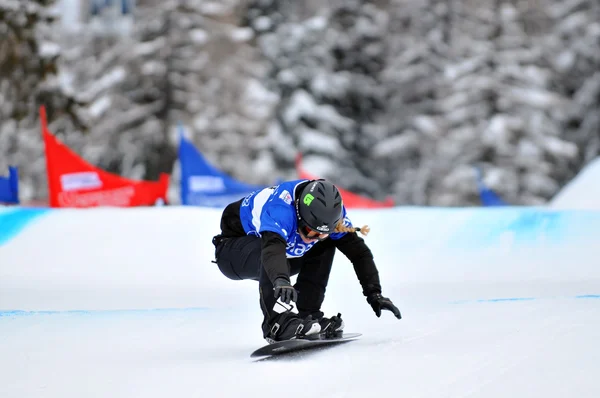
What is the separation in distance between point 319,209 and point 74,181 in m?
5.74

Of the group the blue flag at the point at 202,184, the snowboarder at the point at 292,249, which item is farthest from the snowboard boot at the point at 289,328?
the blue flag at the point at 202,184

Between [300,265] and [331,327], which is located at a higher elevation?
[300,265]

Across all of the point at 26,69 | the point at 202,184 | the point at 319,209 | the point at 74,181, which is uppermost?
the point at 319,209

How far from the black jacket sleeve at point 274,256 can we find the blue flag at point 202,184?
686 cm

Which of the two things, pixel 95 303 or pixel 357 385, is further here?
pixel 95 303

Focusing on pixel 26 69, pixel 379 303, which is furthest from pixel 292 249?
pixel 26 69

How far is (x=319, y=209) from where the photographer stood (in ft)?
15.1

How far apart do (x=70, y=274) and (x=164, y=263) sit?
0.81m

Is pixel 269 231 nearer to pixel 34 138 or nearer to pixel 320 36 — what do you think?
pixel 320 36

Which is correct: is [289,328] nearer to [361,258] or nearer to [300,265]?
[300,265]

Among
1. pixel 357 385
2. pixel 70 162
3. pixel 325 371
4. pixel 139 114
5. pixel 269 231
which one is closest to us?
pixel 357 385

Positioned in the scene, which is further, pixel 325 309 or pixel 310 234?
pixel 325 309

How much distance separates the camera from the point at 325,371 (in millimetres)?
4199

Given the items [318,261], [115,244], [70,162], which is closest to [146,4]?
[70,162]
